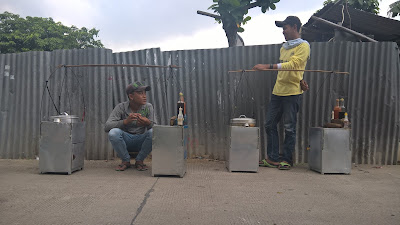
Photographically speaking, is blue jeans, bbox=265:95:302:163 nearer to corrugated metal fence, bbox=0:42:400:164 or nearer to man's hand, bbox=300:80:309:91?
man's hand, bbox=300:80:309:91

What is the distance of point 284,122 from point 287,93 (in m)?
0.45

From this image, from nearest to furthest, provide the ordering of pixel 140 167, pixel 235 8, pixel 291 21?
pixel 140 167
pixel 291 21
pixel 235 8

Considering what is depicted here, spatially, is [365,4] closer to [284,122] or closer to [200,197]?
[284,122]

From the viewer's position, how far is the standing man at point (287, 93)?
4.46 meters

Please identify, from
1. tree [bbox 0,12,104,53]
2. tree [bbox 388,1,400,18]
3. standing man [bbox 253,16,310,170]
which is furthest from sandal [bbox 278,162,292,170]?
tree [bbox 0,12,104,53]

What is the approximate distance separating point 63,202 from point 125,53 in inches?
127

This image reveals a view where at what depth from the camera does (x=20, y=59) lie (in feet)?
18.1

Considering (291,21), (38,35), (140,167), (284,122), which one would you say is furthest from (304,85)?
(38,35)

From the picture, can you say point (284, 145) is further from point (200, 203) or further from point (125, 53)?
point (125, 53)

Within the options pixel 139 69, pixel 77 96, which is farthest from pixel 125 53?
pixel 77 96

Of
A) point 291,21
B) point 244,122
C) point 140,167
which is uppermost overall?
point 291,21

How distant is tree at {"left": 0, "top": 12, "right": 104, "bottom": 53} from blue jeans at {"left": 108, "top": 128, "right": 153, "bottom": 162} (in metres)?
20.7

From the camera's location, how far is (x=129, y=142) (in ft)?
14.6

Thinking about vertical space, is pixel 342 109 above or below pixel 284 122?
above
